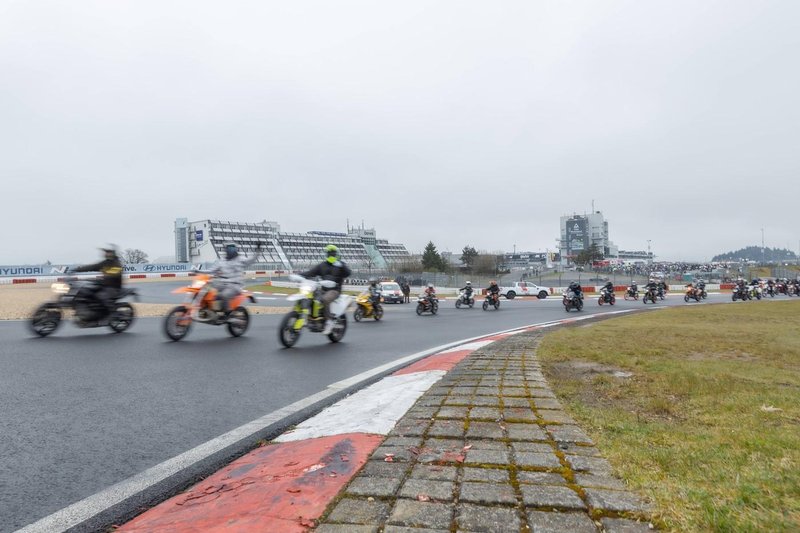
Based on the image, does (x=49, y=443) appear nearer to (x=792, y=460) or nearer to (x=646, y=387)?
(x=792, y=460)

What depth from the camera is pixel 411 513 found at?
2182 mm

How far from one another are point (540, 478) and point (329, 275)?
7549 millimetres

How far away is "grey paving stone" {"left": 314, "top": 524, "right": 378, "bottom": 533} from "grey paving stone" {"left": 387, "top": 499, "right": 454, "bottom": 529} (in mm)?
92

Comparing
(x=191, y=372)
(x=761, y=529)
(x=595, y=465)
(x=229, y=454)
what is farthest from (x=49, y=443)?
(x=761, y=529)

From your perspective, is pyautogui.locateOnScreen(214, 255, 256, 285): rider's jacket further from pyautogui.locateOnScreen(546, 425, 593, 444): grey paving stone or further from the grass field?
pyautogui.locateOnScreen(546, 425, 593, 444): grey paving stone

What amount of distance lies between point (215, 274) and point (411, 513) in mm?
9084

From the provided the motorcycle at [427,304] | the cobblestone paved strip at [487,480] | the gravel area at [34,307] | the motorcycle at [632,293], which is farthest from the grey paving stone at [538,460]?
the motorcycle at [632,293]

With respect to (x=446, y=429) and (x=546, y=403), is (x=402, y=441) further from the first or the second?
(x=546, y=403)

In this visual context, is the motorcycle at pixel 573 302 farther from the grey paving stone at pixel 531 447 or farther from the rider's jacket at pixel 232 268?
the grey paving stone at pixel 531 447

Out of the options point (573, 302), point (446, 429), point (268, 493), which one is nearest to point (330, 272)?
point (446, 429)

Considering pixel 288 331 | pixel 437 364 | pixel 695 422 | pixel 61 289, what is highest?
pixel 61 289

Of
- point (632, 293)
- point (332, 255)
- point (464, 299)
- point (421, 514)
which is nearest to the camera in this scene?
point (421, 514)

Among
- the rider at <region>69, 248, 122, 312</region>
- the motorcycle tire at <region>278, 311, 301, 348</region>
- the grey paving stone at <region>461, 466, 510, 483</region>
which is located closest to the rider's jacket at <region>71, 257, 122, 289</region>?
the rider at <region>69, 248, 122, 312</region>

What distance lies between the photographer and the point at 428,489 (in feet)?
7.97
